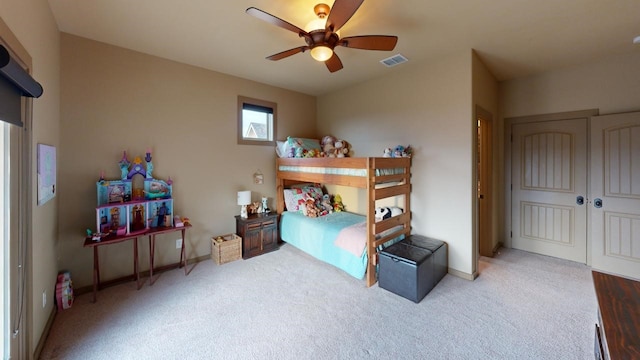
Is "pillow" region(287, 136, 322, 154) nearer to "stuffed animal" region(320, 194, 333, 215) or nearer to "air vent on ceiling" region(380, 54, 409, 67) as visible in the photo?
"stuffed animal" region(320, 194, 333, 215)

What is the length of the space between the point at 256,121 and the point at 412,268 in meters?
3.17

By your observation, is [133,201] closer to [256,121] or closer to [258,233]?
[258,233]

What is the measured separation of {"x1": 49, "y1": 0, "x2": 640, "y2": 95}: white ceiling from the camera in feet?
6.76

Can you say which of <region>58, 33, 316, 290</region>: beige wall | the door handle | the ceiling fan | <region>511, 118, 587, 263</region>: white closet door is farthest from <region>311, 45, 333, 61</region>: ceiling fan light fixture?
the door handle

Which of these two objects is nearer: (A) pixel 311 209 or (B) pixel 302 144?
(A) pixel 311 209

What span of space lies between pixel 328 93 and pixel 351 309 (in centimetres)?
370

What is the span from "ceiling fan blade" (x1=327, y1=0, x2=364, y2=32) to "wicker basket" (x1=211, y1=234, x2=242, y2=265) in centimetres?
291

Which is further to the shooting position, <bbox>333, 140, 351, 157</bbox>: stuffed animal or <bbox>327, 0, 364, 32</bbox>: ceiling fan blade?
<bbox>333, 140, 351, 157</bbox>: stuffed animal

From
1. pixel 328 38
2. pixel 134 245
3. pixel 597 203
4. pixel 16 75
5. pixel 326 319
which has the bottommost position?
pixel 326 319

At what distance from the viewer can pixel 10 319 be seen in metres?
1.47

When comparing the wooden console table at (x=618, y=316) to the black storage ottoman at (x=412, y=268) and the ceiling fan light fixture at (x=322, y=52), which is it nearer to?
the black storage ottoman at (x=412, y=268)

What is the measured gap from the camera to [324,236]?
333 centimetres

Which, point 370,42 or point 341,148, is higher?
point 370,42

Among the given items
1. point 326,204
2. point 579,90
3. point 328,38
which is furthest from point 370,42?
point 579,90
